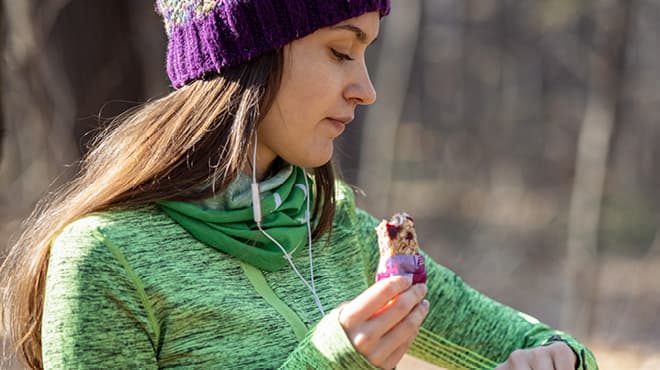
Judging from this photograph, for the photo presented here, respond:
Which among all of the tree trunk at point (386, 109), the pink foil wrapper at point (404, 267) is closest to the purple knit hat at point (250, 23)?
the pink foil wrapper at point (404, 267)

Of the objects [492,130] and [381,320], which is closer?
[381,320]

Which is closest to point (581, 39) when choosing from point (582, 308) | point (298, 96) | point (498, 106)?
point (498, 106)

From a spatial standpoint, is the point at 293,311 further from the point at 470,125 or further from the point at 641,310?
the point at 470,125

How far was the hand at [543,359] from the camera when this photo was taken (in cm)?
186

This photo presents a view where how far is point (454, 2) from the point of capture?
8.97m

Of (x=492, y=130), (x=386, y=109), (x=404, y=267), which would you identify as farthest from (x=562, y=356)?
(x=492, y=130)

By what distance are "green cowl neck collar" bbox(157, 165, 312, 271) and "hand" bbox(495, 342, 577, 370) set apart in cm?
46

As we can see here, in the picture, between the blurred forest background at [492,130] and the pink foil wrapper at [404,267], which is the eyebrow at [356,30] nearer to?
the pink foil wrapper at [404,267]

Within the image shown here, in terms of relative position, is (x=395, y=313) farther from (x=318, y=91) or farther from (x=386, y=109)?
(x=386, y=109)

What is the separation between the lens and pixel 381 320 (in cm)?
155

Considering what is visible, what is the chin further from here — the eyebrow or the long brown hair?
the eyebrow

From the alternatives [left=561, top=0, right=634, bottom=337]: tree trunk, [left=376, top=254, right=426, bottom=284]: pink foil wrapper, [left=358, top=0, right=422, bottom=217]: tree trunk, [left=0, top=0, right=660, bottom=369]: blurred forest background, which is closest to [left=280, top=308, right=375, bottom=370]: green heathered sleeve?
[left=376, top=254, right=426, bottom=284]: pink foil wrapper

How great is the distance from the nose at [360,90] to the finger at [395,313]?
42 cm

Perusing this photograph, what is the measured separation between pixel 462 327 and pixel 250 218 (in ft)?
1.86
